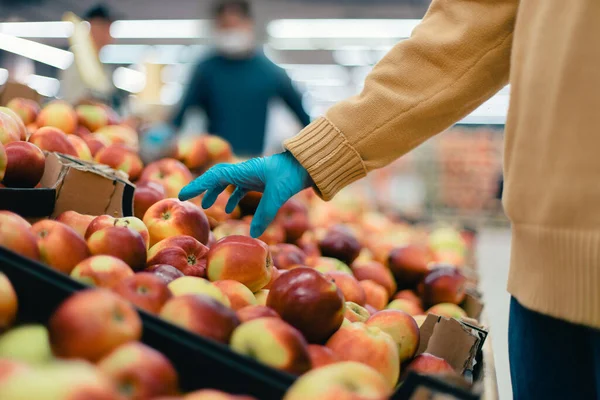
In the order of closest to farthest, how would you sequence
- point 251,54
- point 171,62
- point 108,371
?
point 108,371 → point 251,54 → point 171,62

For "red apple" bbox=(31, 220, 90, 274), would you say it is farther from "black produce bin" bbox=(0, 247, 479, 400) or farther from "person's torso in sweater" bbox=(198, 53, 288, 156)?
"person's torso in sweater" bbox=(198, 53, 288, 156)

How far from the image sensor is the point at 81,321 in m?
0.67

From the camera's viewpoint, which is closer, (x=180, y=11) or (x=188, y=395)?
(x=188, y=395)

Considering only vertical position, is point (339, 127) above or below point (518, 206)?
above

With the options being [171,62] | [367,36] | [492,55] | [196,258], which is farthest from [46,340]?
[171,62]

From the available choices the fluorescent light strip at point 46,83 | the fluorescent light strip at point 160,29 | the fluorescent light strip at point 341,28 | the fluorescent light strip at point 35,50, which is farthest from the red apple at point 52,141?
the fluorescent light strip at point 46,83

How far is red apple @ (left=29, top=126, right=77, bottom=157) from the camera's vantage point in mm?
1558

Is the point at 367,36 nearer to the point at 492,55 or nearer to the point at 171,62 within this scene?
the point at 171,62

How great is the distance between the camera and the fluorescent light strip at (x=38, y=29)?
1191 centimetres

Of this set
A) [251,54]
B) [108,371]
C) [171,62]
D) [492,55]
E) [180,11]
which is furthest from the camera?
[171,62]

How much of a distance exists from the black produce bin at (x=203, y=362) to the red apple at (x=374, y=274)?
1.19 m

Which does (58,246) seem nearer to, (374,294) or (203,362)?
(203,362)

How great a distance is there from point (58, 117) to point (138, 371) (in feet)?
4.71

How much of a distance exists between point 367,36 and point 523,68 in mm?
10034
